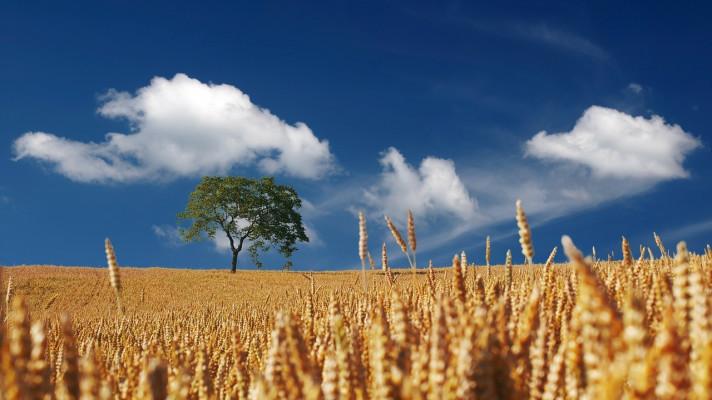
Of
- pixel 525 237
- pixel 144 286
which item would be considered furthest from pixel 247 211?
pixel 525 237

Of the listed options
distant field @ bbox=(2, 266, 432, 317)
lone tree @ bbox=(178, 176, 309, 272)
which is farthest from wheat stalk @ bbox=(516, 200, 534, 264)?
lone tree @ bbox=(178, 176, 309, 272)

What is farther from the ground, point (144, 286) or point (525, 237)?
point (144, 286)

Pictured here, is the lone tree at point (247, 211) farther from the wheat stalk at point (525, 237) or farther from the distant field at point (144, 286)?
the wheat stalk at point (525, 237)

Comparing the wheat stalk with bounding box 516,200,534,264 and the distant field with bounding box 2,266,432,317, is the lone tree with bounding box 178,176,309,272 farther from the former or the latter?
the wheat stalk with bounding box 516,200,534,264

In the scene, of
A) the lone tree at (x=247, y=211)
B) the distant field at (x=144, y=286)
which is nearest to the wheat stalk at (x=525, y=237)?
the distant field at (x=144, y=286)

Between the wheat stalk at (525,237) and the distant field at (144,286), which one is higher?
the distant field at (144,286)

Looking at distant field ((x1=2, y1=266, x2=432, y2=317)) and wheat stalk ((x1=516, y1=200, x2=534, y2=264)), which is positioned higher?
distant field ((x1=2, y1=266, x2=432, y2=317))

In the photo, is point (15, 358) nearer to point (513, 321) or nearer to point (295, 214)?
point (513, 321)

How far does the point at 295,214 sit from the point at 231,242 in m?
6.93

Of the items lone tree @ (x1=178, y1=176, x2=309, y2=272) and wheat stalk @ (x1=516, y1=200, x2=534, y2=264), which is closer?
wheat stalk @ (x1=516, y1=200, x2=534, y2=264)

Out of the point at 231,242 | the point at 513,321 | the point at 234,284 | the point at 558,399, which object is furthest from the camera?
the point at 231,242

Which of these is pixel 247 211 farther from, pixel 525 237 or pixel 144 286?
pixel 525 237

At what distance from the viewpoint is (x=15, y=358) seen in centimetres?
120

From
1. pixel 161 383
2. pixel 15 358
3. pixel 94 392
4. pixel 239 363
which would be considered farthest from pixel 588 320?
pixel 239 363
